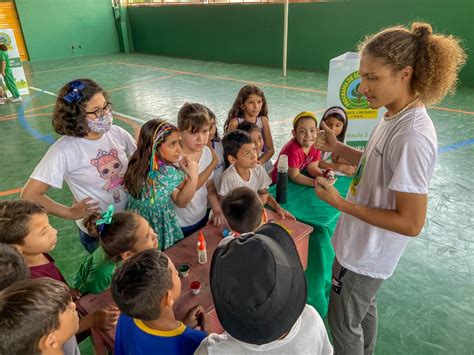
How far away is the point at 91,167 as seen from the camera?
2359mm

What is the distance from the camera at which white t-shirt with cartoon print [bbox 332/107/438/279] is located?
57.4 inches

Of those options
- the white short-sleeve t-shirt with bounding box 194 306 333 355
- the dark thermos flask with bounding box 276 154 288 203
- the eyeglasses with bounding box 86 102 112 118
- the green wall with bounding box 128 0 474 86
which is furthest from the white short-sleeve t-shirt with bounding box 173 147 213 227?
the green wall with bounding box 128 0 474 86

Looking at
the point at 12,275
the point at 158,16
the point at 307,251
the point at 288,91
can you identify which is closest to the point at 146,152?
the point at 12,275

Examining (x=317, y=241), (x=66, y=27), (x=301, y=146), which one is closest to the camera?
(x=317, y=241)

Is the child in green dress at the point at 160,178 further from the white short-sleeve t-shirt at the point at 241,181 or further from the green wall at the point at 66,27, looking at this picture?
the green wall at the point at 66,27

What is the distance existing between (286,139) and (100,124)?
14.6 feet

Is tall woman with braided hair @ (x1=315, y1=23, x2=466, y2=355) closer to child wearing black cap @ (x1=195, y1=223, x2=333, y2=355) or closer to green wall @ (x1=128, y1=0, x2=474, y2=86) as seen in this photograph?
child wearing black cap @ (x1=195, y1=223, x2=333, y2=355)

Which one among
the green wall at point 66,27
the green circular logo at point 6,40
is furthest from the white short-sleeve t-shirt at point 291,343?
the green wall at point 66,27

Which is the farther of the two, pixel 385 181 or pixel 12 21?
pixel 12 21

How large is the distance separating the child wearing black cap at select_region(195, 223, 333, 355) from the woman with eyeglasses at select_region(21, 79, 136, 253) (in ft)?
5.21

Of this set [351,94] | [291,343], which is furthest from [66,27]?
[291,343]

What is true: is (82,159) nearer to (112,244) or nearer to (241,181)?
(112,244)

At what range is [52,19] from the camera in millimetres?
17250

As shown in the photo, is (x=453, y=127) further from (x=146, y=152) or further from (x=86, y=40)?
(x=86, y=40)
